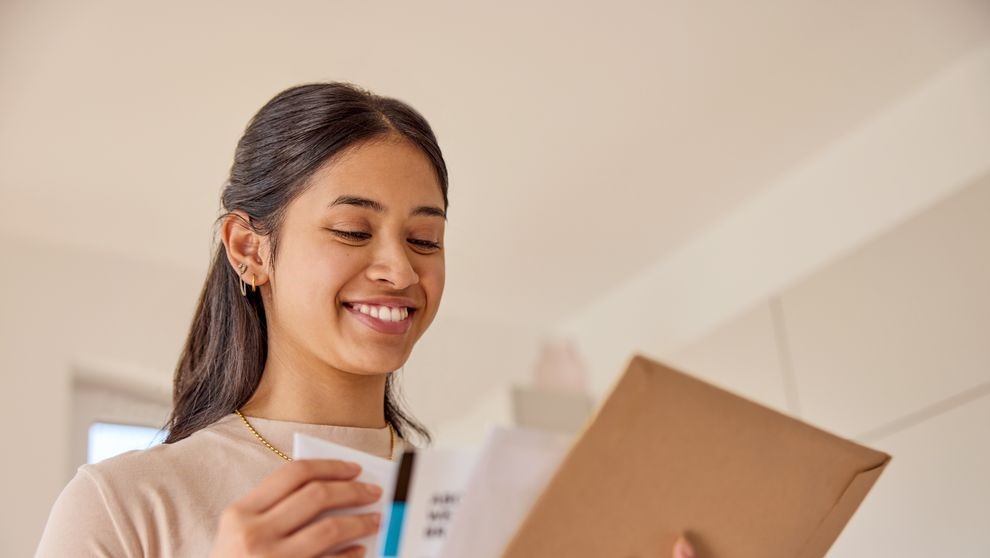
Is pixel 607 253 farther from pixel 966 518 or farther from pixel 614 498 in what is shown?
pixel 614 498

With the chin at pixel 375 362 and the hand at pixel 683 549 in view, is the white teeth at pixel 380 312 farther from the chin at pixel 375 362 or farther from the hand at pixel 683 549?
the hand at pixel 683 549

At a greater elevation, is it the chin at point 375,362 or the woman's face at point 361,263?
the woman's face at point 361,263

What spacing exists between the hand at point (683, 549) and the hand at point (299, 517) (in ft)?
0.83

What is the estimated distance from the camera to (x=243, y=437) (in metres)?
1.22

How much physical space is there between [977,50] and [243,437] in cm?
225

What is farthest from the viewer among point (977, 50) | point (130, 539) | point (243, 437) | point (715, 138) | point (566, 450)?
point (715, 138)

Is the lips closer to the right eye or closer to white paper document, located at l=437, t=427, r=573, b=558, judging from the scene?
the right eye

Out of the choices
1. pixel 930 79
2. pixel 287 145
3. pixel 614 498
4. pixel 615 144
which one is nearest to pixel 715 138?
pixel 615 144

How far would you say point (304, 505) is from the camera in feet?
2.72

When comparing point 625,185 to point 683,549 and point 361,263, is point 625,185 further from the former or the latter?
point 683,549

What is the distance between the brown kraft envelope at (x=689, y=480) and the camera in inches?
34.8

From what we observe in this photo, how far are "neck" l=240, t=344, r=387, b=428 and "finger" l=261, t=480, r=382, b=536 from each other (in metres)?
0.40

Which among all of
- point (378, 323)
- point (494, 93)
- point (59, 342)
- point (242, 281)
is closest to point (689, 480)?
point (378, 323)

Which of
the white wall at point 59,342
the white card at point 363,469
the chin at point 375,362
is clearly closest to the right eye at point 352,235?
the chin at point 375,362
